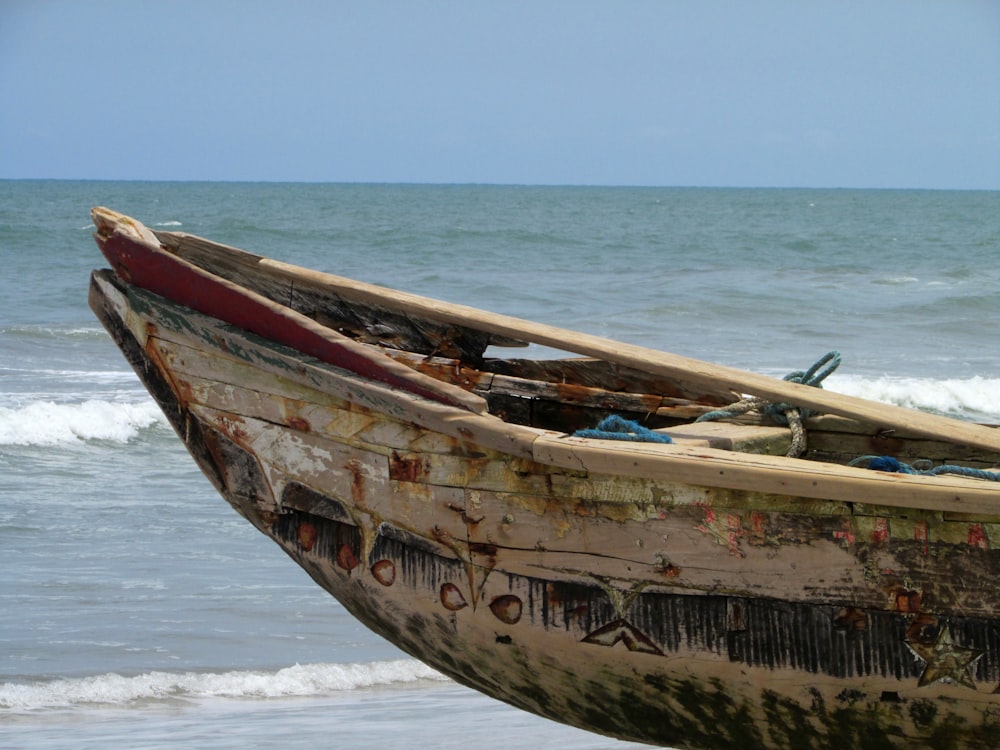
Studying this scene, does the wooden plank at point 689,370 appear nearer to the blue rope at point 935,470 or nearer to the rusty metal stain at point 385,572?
the blue rope at point 935,470

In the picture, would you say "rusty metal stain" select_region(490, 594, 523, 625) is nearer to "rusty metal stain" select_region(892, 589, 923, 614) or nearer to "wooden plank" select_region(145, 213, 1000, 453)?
"wooden plank" select_region(145, 213, 1000, 453)

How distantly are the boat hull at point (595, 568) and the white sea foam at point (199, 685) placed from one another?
1266 mm

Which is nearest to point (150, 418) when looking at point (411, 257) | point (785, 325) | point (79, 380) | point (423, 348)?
point (79, 380)

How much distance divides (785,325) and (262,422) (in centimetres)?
1205

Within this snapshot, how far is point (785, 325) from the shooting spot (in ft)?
46.5

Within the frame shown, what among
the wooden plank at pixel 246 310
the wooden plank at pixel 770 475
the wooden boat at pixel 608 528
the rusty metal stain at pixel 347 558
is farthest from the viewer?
the rusty metal stain at pixel 347 558

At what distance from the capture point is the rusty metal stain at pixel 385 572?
2.81 meters

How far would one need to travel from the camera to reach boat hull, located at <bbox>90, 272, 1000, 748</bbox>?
2469 millimetres

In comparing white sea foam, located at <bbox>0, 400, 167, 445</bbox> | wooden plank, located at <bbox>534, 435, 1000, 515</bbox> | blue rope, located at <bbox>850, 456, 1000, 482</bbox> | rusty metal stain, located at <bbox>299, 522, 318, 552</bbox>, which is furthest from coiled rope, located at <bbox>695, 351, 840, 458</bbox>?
white sea foam, located at <bbox>0, 400, 167, 445</bbox>

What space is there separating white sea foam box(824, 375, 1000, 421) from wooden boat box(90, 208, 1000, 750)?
7.22 metres

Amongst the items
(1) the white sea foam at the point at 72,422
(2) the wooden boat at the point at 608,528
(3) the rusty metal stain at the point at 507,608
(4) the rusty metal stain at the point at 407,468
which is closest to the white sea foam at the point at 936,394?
(1) the white sea foam at the point at 72,422

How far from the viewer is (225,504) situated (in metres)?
6.38

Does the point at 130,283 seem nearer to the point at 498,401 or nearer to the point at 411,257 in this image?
the point at 498,401

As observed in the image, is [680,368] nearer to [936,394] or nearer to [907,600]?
[907,600]
